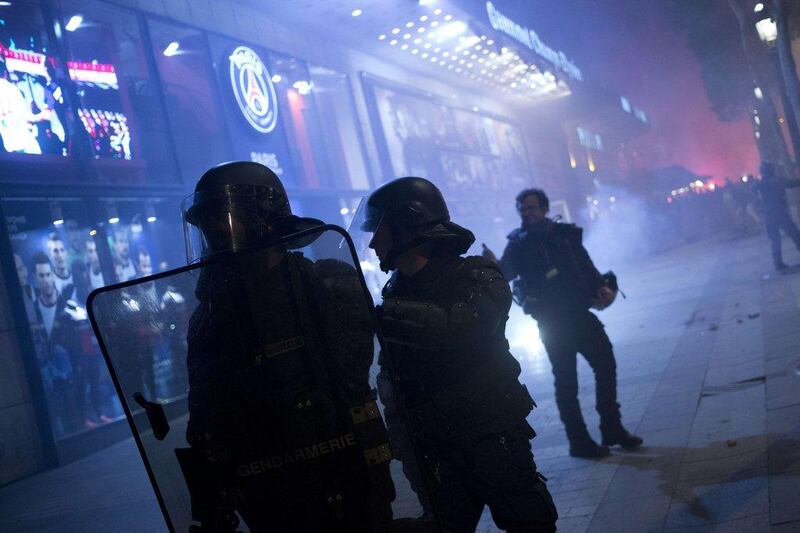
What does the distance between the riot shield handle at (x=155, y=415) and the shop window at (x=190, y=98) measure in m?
11.8

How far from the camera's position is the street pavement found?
150 inches

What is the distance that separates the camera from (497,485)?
2.47 metres

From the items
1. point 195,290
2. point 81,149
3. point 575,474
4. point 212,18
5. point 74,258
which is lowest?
point 575,474

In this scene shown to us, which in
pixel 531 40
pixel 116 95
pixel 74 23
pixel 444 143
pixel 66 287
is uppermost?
pixel 531 40

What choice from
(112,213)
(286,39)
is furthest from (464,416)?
(286,39)

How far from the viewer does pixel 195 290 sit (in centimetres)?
209

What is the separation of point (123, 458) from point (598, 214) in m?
43.6

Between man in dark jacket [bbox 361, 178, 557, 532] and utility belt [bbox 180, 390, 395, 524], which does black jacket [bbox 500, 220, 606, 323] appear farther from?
utility belt [bbox 180, 390, 395, 524]

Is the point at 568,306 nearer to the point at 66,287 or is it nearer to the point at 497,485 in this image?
the point at 497,485

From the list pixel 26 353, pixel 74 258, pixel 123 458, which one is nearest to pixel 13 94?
pixel 74 258

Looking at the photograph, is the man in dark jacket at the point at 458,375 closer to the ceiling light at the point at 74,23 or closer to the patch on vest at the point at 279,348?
the patch on vest at the point at 279,348

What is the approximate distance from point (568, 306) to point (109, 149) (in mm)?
8979

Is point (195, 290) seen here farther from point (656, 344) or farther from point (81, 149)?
point (81, 149)

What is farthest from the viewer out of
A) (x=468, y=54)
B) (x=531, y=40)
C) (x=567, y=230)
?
(x=531, y=40)
